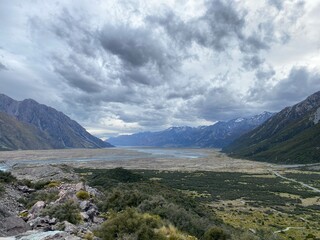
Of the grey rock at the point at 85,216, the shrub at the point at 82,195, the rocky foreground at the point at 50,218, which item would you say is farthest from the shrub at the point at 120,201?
the grey rock at the point at 85,216

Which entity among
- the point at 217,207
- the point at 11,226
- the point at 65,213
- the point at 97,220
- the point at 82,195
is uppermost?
the point at 82,195

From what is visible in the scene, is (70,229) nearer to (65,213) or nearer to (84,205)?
(65,213)

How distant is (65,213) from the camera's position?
76.3ft

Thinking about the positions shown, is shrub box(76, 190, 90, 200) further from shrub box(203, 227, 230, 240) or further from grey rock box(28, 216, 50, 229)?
shrub box(203, 227, 230, 240)

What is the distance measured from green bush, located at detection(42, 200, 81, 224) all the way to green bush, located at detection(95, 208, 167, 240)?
130 inches

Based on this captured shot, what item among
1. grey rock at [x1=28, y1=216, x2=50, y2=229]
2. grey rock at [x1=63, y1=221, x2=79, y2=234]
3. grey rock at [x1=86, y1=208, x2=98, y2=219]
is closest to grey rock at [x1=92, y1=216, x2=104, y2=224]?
grey rock at [x1=86, y1=208, x2=98, y2=219]

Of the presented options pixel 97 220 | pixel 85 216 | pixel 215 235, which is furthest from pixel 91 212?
pixel 215 235

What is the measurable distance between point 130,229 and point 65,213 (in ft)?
19.0

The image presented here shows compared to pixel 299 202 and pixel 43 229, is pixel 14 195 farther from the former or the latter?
pixel 299 202

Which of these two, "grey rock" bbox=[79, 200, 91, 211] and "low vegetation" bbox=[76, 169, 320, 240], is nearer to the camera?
"grey rock" bbox=[79, 200, 91, 211]

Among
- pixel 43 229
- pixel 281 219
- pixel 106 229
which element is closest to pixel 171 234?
pixel 106 229

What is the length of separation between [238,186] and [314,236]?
70.5 m

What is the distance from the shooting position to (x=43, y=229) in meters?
20.2

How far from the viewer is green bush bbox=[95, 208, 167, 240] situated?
19.1 meters
